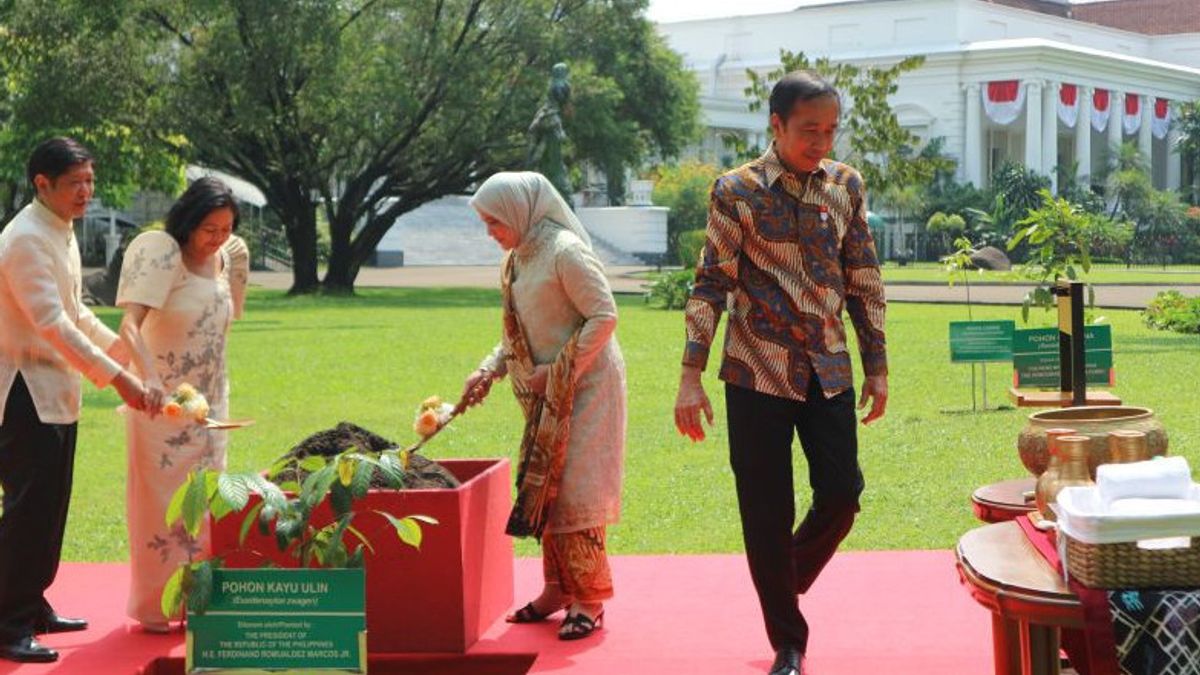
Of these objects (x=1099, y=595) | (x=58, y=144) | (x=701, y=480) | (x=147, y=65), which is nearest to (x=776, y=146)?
(x=1099, y=595)

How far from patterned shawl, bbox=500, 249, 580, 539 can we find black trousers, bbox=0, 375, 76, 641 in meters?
1.40

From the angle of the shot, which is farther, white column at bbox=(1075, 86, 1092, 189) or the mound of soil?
white column at bbox=(1075, 86, 1092, 189)

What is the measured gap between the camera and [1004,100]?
8144cm

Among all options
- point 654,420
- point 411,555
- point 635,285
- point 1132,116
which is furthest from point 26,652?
point 1132,116

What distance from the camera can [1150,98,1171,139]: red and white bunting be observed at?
293 ft

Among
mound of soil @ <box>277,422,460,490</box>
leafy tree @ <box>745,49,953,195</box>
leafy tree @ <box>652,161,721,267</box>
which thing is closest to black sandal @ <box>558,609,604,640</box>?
mound of soil @ <box>277,422,460,490</box>

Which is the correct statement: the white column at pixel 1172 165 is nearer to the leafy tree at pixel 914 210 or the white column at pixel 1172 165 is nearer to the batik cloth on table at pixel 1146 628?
the leafy tree at pixel 914 210

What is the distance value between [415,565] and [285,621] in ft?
4.08

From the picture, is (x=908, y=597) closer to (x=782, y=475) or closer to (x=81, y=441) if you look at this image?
(x=782, y=475)

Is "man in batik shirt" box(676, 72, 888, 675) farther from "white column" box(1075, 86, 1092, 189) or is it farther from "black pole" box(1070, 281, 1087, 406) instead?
"white column" box(1075, 86, 1092, 189)

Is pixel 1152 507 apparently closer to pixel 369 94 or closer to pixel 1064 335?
pixel 1064 335

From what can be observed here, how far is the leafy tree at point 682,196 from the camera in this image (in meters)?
57.2

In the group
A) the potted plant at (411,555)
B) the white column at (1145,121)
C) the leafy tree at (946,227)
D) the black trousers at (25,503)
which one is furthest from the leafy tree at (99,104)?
the white column at (1145,121)

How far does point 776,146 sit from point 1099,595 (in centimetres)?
176
